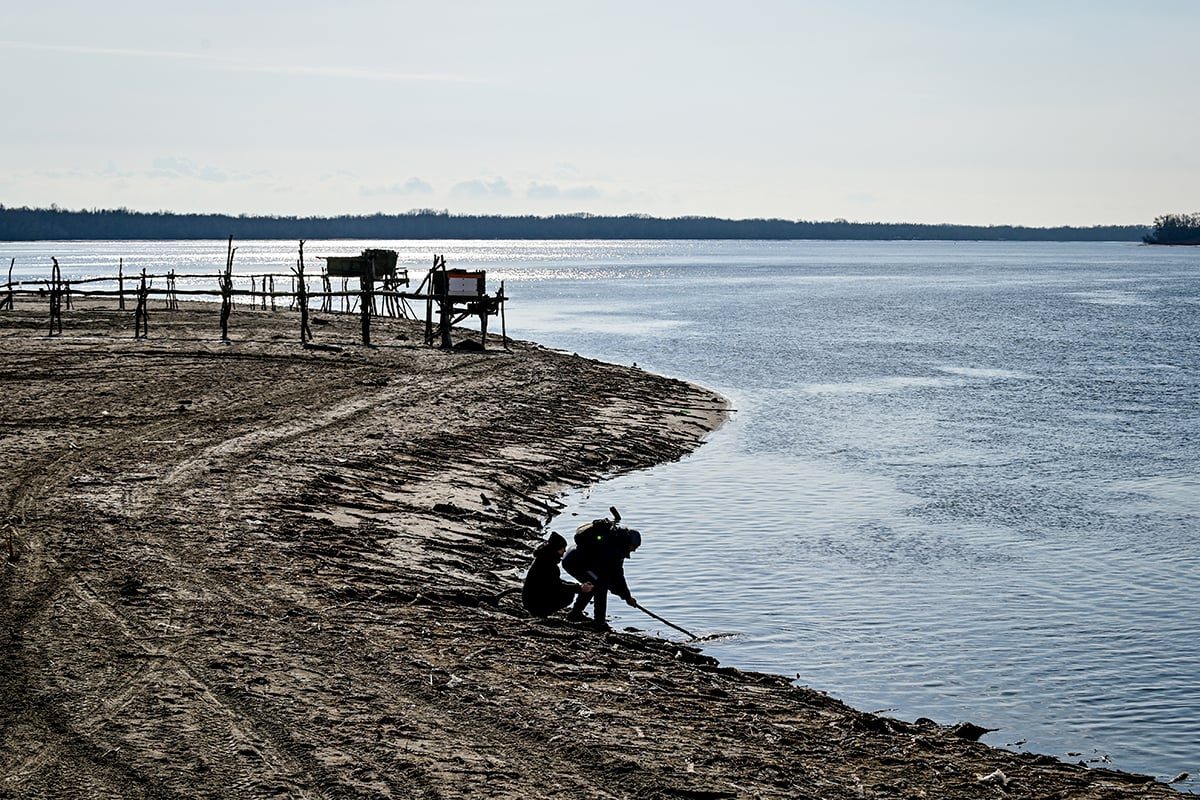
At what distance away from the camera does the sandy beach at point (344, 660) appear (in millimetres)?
9375

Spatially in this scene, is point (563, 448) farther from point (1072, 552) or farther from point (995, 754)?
point (995, 754)

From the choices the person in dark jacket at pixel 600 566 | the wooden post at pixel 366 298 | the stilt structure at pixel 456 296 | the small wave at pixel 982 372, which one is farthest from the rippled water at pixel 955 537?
the wooden post at pixel 366 298

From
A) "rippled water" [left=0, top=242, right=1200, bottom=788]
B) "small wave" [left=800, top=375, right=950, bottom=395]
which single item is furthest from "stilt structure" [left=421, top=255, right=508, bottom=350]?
"small wave" [left=800, top=375, right=950, bottom=395]

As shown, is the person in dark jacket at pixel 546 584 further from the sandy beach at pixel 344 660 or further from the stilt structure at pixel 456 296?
the stilt structure at pixel 456 296

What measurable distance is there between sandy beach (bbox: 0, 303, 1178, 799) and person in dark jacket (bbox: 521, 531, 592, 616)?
0.83ft

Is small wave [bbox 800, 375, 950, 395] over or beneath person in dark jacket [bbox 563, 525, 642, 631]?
beneath

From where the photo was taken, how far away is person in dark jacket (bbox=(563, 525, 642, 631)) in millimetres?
14875

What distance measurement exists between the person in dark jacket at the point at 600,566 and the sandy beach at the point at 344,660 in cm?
59

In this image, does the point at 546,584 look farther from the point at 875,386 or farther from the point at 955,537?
the point at 875,386

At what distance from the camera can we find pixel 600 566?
49.0 feet

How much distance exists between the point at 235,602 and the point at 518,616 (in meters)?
3.23

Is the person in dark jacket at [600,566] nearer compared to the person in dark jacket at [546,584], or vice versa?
the person in dark jacket at [546,584]

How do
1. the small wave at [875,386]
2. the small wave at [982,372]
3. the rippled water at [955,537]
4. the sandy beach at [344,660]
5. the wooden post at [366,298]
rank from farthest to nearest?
1. the small wave at [982,372]
2. the wooden post at [366,298]
3. the small wave at [875,386]
4. the rippled water at [955,537]
5. the sandy beach at [344,660]

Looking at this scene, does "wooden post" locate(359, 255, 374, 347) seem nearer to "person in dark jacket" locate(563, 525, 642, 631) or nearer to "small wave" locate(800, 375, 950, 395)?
"small wave" locate(800, 375, 950, 395)
